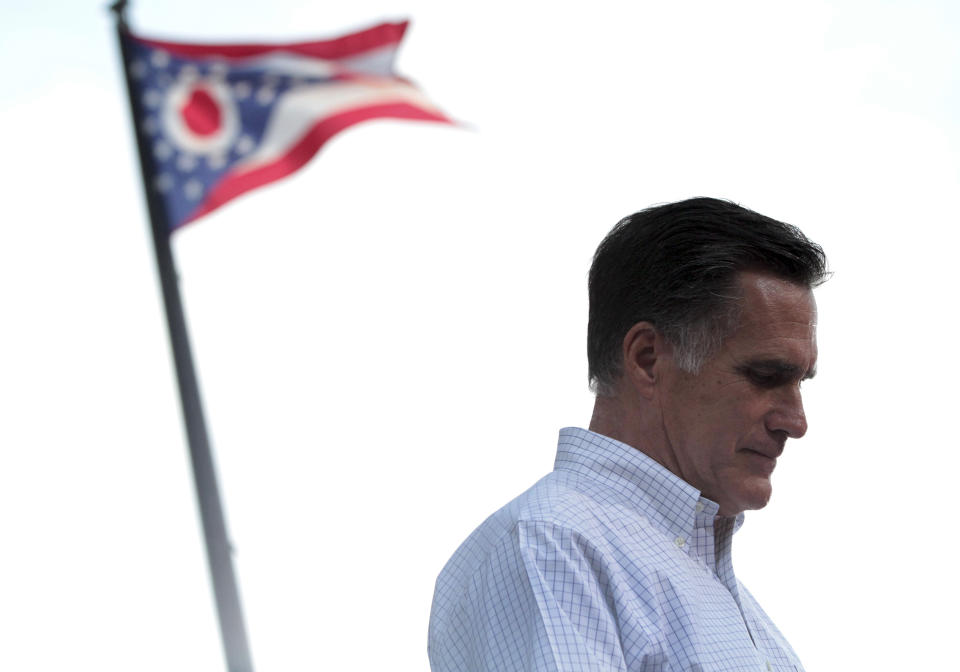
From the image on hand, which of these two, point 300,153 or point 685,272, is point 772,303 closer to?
point 685,272

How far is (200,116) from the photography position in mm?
4312

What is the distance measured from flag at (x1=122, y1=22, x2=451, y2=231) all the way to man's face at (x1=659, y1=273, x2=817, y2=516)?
2235 mm

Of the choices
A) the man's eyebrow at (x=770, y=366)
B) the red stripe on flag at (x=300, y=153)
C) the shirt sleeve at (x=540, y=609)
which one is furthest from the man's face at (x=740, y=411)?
the red stripe on flag at (x=300, y=153)

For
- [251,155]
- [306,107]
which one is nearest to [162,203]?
[251,155]

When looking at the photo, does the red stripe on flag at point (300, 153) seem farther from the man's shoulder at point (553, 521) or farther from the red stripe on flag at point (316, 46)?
the man's shoulder at point (553, 521)

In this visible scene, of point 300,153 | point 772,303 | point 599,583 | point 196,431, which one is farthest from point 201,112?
point 599,583

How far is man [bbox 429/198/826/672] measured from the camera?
2.01 m

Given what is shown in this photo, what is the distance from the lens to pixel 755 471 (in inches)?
93.1

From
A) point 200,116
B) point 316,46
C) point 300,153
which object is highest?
point 316,46

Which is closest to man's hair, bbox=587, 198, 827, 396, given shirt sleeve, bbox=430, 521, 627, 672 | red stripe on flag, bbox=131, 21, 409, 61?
shirt sleeve, bbox=430, 521, 627, 672

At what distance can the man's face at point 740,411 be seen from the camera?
7.73 feet

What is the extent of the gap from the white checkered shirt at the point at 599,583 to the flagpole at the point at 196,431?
1.19 metres

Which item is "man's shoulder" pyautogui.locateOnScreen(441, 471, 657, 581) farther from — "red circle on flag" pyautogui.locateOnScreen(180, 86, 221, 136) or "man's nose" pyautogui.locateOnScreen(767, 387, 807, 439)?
"red circle on flag" pyautogui.locateOnScreen(180, 86, 221, 136)

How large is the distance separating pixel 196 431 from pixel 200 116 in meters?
1.26
